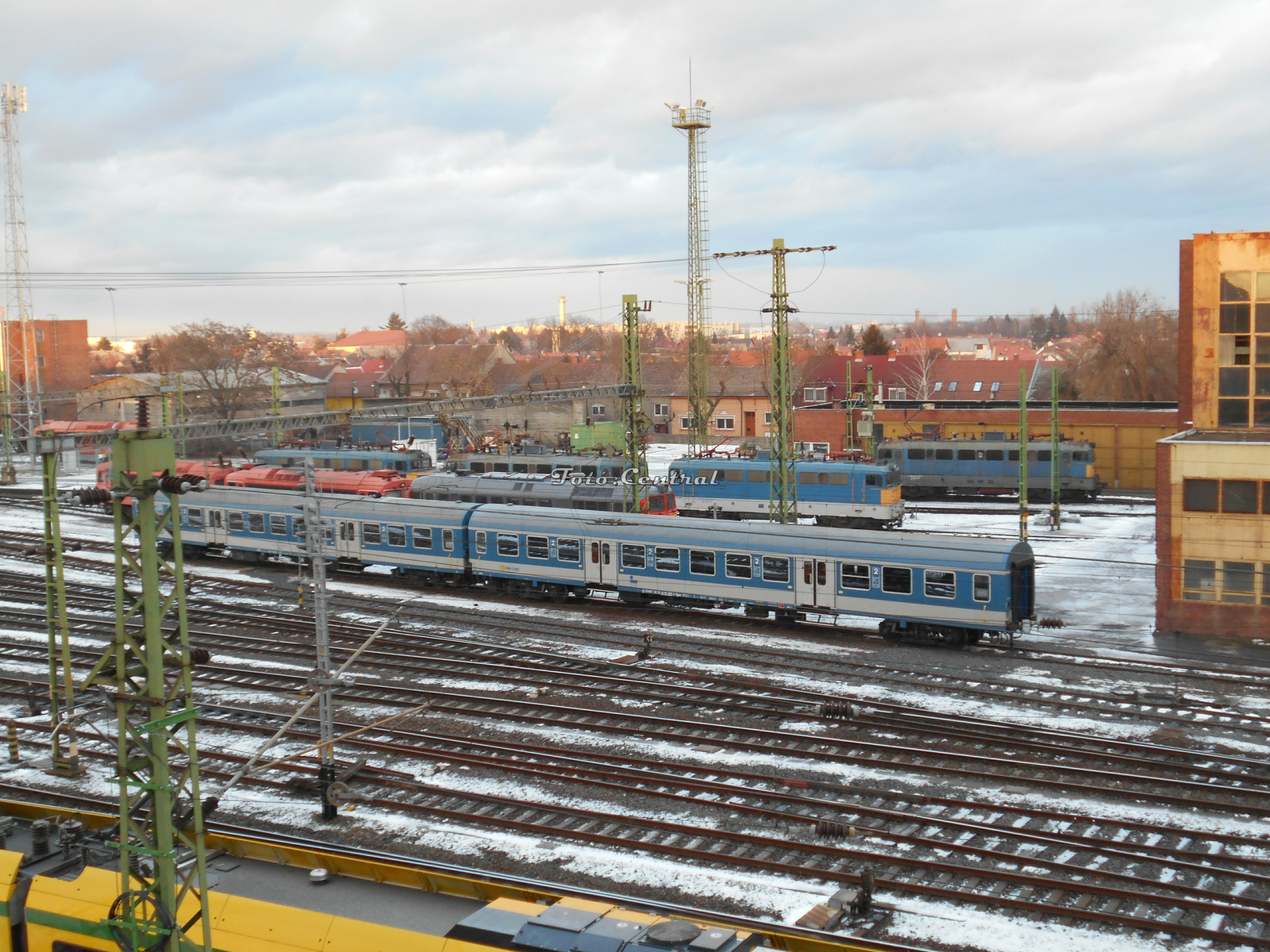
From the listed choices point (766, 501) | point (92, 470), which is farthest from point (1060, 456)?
point (92, 470)

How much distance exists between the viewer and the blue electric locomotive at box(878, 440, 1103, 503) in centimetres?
5159

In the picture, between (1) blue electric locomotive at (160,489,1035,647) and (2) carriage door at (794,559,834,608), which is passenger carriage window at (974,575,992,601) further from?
(2) carriage door at (794,559,834,608)

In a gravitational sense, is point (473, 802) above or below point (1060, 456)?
below

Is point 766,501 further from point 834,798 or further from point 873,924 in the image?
point 873,924

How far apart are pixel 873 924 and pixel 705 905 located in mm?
2156

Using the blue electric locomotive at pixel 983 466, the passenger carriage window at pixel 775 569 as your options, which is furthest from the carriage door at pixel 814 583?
the blue electric locomotive at pixel 983 466

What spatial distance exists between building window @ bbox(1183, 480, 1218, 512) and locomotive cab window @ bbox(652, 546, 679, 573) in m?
13.7

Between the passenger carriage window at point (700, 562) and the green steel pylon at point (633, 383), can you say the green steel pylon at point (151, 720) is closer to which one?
the passenger carriage window at point (700, 562)

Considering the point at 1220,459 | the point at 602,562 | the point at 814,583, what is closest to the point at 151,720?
the point at 814,583

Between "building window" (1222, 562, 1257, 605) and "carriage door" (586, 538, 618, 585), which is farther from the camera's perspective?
"carriage door" (586, 538, 618, 585)

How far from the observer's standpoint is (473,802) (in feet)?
55.2

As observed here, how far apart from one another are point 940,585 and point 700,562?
6.72 metres

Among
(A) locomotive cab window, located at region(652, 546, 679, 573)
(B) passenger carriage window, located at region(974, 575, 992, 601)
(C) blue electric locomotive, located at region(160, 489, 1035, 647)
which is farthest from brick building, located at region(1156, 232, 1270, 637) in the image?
(A) locomotive cab window, located at region(652, 546, 679, 573)

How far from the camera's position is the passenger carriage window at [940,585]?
998 inches
